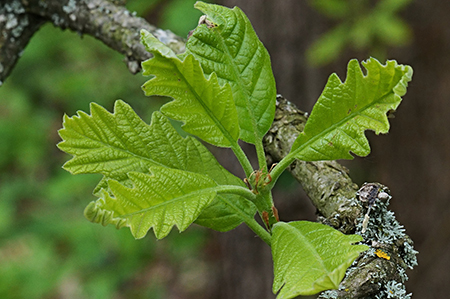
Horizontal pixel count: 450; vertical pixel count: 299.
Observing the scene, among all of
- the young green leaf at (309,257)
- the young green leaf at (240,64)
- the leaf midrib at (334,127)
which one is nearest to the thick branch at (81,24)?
the young green leaf at (240,64)

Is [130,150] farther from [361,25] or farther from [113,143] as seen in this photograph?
[361,25]

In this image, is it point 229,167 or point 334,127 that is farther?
point 229,167

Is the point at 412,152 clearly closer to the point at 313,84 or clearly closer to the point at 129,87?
the point at 313,84

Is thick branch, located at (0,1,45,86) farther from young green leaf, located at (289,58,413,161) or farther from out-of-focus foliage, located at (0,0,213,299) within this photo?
out-of-focus foliage, located at (0,0,213,299)

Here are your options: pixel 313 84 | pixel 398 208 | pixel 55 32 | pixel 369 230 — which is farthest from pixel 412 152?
pixel 55 32

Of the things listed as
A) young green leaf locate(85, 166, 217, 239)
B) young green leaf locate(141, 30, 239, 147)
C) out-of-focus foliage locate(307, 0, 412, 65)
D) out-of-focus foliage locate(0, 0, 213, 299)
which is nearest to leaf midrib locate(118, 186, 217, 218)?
young green leaf locate(85, 166, 217, 239)

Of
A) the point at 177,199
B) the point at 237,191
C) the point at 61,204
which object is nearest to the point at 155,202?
the point at 177,199

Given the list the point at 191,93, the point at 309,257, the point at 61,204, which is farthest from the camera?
the point at 61,204
